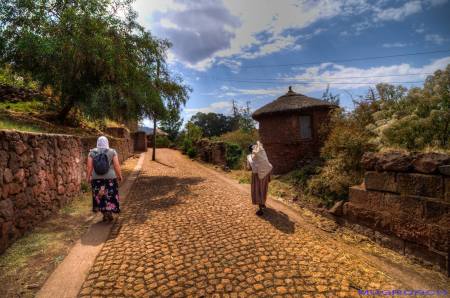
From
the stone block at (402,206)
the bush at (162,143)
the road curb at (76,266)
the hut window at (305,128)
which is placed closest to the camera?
the road curb at (76,266)

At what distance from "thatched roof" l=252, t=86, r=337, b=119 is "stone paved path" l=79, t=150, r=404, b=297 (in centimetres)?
842

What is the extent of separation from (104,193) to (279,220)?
397cm

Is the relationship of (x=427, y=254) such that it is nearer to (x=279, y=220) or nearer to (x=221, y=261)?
(x=279, y=220)

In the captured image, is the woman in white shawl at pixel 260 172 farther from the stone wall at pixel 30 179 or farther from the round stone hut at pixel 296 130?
the round stone hut at pixel 296 130

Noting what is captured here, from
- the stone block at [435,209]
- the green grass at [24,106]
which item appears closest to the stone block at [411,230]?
the stone block at [435,209]

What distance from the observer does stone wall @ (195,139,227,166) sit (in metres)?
17.7

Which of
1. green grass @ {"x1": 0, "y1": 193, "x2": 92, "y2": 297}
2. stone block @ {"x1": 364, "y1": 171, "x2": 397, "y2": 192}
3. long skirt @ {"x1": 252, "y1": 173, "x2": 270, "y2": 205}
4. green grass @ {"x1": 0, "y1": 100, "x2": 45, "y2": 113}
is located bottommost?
green grass @ {"x1": 0, "y1": 193, "x2": 92, "y2": 297}

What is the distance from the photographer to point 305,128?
44.5 feet

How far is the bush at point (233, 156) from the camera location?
17.5m

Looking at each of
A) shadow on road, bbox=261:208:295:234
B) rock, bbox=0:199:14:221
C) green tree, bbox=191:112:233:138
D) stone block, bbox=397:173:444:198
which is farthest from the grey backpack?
green tree, bbox=191:112:233:138

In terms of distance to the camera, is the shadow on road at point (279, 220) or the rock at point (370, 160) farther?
the shadow on road at point (279, 220)

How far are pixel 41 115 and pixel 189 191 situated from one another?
828 centimetres

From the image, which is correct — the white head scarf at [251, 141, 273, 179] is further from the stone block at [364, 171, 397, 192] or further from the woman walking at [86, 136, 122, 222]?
the woman walking at [86, 136, 122, 222]

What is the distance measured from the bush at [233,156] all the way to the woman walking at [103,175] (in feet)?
39.6
